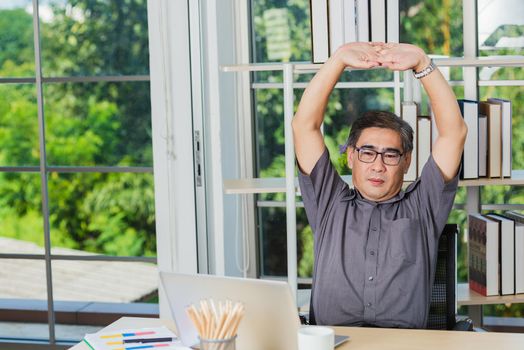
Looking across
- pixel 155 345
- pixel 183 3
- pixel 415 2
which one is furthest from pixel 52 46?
pixel 155 345

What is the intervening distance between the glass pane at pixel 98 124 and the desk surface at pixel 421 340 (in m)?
1.96

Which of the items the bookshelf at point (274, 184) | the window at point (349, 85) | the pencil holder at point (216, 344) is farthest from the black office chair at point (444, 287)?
the window at point (349, 85)

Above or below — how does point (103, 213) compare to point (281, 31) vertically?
below

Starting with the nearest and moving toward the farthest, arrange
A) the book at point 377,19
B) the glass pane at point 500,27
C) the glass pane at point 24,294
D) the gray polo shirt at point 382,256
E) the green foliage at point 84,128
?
the gray polo shirt at point 382,256, the book at point 377,19, the glass pane at point 500,27, the green foliage at point 84,128, the glass pane at point 24,294

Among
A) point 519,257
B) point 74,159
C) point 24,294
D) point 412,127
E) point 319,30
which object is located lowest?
point 24,294

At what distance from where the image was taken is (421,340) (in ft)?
7.25

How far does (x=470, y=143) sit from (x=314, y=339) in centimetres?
174

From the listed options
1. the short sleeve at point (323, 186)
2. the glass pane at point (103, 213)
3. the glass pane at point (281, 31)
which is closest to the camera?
the short sleeve at point (323, 186)

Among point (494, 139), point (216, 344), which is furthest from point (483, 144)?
point (216, 344)

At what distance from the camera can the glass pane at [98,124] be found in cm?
416

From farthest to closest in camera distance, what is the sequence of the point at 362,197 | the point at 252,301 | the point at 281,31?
1. the point at 281,31
2. the point at 362,197
3. the point at 252,301

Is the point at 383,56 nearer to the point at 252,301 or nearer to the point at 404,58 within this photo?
the point at 404,58

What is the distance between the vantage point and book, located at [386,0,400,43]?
10.4 feet

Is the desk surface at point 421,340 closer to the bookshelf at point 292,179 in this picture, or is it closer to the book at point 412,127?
the bookshelf at point 292,179
